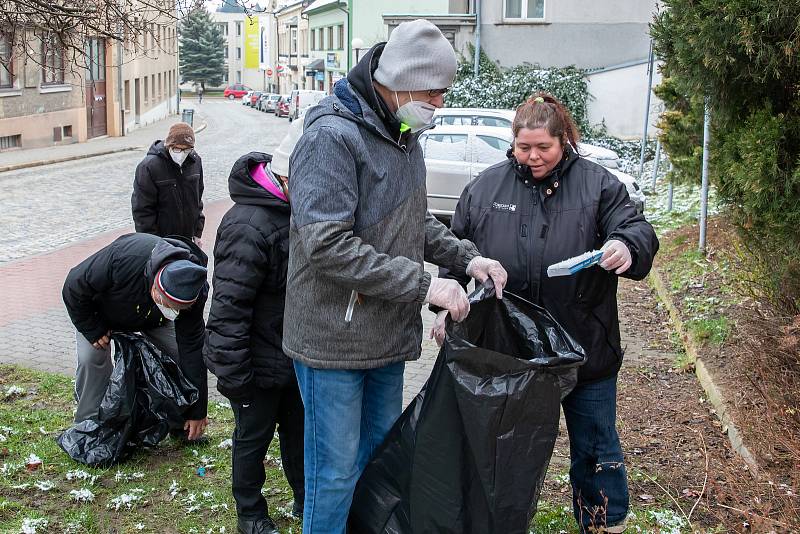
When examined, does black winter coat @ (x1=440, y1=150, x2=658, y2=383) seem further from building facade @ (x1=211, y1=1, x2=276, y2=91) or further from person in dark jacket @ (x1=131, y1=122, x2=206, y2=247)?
building facade @ (x1=211, y1=1, x2=276, y2=91)

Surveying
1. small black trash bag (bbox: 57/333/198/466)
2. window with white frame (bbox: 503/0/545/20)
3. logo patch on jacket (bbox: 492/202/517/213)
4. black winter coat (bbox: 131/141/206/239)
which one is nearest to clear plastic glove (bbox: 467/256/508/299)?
logo patch on jacket (bbox: 492/202/517/213)

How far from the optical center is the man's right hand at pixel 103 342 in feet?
14.5

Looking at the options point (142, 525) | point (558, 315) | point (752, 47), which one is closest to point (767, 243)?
point (752, 47)

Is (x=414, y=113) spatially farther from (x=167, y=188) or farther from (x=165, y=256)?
(x=167, y=188)

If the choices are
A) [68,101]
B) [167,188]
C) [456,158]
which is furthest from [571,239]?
[68,101]

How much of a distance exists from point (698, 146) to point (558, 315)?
7.52 m

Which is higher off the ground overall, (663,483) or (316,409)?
(316,409)

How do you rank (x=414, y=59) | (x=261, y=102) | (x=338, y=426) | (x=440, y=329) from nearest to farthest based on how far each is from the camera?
(x=414, y=59) < (x=338, y=426) < (x=440, y=329) < (x=261, y=102)

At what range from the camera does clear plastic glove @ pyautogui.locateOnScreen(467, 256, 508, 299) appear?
A: 3.09m

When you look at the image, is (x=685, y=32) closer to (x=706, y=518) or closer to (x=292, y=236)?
(x=706, y=518)

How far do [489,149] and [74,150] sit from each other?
17.4 meters

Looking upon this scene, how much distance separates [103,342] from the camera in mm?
4434

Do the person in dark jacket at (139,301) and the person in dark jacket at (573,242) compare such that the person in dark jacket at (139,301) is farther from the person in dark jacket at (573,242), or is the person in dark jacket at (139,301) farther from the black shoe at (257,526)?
the person in dark jacket at (573,242)

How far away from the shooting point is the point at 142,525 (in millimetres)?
3908
